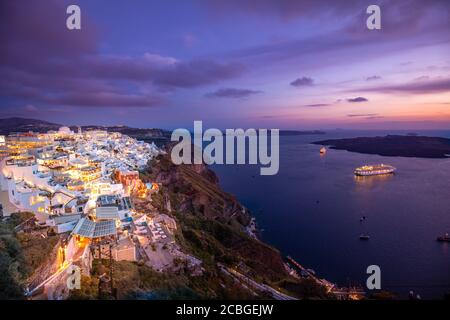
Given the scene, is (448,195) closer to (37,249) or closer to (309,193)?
(309,193)

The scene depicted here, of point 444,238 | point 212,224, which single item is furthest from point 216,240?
point 444,238

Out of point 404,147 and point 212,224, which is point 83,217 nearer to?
point 212,224

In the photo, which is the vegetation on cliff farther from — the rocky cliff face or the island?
the island

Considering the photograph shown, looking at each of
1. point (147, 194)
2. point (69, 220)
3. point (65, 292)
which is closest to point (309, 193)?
point (147, 194)

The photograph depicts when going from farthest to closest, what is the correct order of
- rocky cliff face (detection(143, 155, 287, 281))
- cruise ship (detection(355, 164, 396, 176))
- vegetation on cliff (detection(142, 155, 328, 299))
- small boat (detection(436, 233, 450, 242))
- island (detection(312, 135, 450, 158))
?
A: island (detection(312, 135, 450, 158)) < cruise ship (detection(355, 164, 396, 176)) < small boat (detection(436, 233, 450, 242)) < rocky cliff face (detection(143, 155, 287, 281)) < vegetation on cliff (detection(142, 155, 328, 299))

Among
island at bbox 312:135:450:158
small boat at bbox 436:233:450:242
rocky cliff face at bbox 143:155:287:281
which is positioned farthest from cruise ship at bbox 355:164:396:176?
rocky cliff face at bbox 143:155:287:281

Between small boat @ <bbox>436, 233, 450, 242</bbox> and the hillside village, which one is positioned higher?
the hillside village
